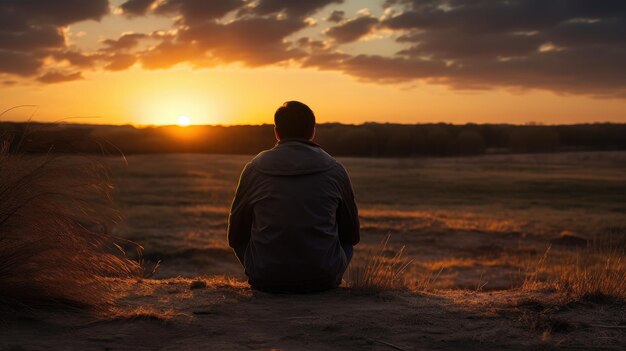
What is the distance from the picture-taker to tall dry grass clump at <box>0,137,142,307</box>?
4602mm

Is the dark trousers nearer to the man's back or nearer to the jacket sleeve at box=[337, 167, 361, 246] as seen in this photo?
the jacket sleeve at box=[337, 167, 361, 246]

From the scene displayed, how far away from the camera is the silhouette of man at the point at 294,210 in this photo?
16.9 ft

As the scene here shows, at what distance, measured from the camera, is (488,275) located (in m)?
15.4

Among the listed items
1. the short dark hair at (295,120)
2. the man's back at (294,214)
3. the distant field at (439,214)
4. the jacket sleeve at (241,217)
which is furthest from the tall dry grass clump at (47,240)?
the short dark hair at (295,120)

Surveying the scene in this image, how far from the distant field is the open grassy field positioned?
0.08m

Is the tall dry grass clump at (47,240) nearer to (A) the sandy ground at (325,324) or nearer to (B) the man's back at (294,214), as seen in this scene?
(A) the sandy ground at (325,324)

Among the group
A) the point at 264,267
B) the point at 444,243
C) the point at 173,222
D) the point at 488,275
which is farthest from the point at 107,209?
the point at 173,222

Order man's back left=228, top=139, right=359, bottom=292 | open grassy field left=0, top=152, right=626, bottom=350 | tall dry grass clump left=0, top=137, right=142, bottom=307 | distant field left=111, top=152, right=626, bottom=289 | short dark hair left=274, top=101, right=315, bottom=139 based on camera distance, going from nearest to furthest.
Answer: open grassy field left=0, top=152, right=626, bottom=350, tall dry grass clump left=0, top=137, right=142, bottom=307, man's back left=228, top=139, right=359, bottom=292, short dark hair left=274, top=101, right=315, bottom=139, distant field left=111, top=152, right=626, bottom=289

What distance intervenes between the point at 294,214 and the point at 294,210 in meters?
0.03

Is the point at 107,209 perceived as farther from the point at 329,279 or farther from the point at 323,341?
the point at 323,341

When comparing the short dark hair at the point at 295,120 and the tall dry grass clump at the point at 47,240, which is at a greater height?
the short dark hair at the point at 295,120

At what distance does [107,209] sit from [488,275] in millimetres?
11499

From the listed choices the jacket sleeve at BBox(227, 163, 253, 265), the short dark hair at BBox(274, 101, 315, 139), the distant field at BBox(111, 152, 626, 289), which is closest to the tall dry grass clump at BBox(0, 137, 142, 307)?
the distant field at BBox(111, 152, 626, 289)

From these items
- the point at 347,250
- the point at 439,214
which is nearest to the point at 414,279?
the point at 347,250
